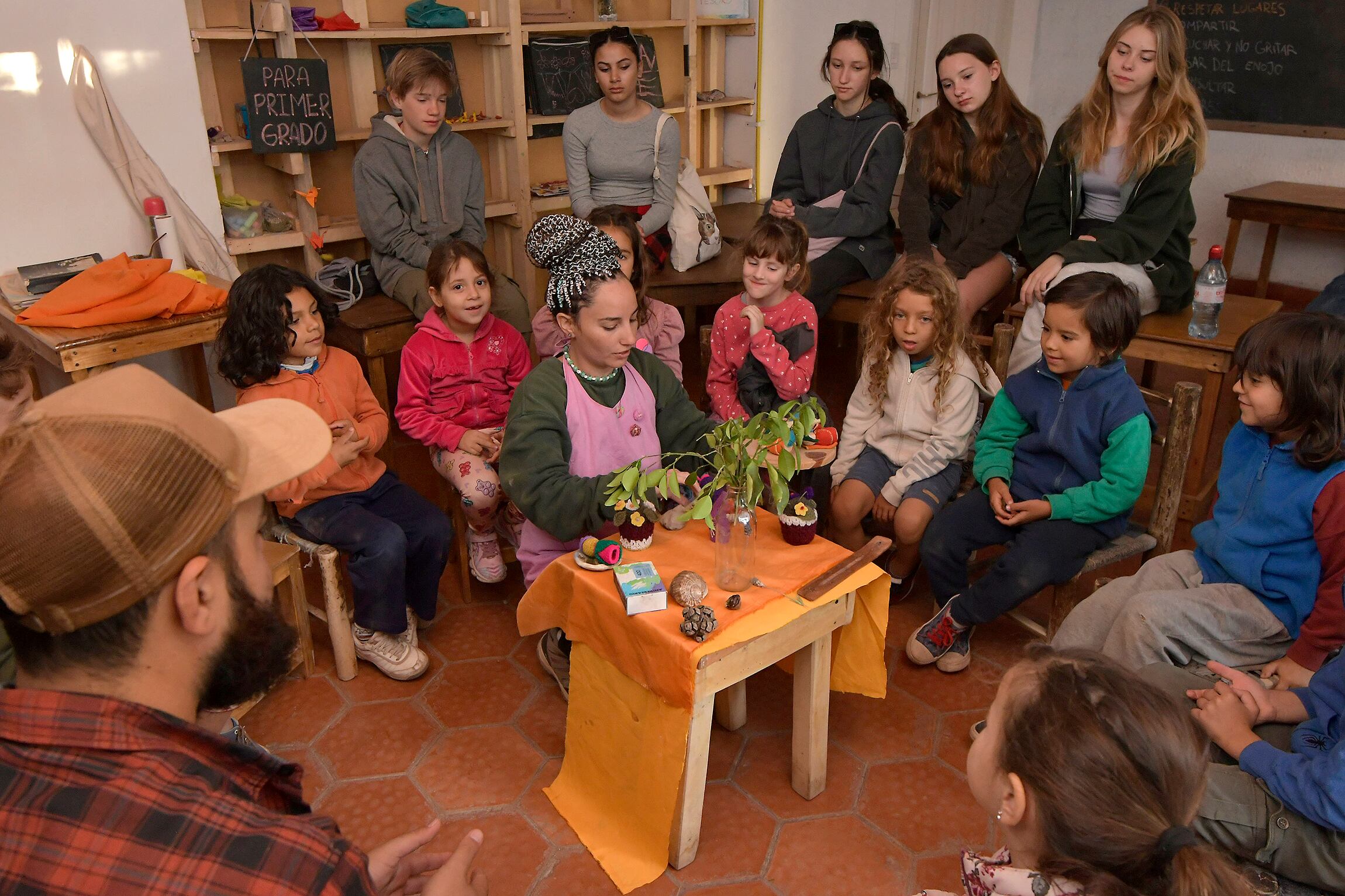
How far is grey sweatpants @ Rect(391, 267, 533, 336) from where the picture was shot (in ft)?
12.6

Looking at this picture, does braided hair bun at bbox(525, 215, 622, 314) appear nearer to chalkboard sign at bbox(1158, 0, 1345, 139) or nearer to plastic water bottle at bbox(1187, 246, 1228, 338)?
plastic water bottle at bbox(1187, 246, 1228, 338)

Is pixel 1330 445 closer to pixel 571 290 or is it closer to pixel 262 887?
pixel 571 290

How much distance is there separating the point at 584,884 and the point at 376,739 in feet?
2.57

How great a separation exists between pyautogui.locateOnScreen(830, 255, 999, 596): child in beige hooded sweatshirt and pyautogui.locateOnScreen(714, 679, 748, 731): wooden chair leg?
73cm

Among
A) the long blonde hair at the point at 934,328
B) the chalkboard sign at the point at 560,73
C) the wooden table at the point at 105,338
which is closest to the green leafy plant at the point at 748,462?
the long blonde hair at the point at 934,328

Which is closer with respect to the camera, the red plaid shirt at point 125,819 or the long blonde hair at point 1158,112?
the red plaid shirt at point 125,819

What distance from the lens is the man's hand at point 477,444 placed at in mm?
3199

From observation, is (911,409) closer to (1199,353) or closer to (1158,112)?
(1199,353)

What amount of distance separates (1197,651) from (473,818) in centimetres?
175

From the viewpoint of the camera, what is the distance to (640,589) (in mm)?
2191

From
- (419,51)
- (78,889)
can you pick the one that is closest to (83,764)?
(78,889)

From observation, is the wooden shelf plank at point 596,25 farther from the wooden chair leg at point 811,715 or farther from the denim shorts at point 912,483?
the wooden chair leg at point 811,715

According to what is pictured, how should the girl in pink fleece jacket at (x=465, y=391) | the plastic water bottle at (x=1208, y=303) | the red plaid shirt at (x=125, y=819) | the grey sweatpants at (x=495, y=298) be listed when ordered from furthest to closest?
the grey sweatpants at (x=495, y=298), the plastic water bottle at (x=1208, y=303), the girl in pink fleece jacket at (x=465, y=391), the red plaid shirt at (x=125, y=819)

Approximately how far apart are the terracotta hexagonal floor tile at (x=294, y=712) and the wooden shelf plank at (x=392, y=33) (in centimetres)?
266
